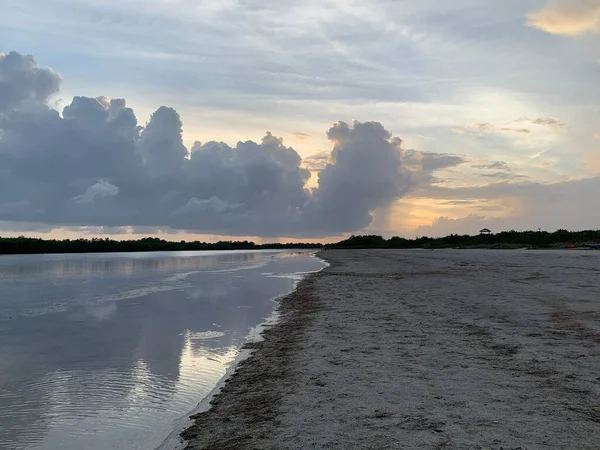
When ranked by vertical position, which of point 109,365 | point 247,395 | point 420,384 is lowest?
point 109,365

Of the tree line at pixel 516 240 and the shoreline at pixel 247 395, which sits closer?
the shoreline at pixel 247 395

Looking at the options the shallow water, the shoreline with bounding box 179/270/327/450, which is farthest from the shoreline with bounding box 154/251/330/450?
the shallow water

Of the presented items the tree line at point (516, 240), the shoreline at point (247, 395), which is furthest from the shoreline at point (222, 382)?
the tree line at point (516, 240)

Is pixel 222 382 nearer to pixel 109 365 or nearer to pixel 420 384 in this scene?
pixel 109 365

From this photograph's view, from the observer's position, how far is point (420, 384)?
24.9 feet

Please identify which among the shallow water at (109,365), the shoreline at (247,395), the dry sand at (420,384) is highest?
the dry sand at (420,384)

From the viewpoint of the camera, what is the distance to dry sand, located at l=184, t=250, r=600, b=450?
562 centimetres

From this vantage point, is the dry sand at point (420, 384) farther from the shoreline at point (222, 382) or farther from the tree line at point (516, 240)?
the tree line at point (516, 240)

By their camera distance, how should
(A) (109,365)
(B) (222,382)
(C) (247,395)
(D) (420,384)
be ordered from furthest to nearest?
(A) (109,365)
(B) (222,382)
(C) (247,395)
(D) (420,384)

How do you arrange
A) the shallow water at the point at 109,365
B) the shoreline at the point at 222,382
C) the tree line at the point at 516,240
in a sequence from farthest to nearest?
1. the tree line at the point at 516,240
2. the shallow water at the point at 109,365
3. the shoreline at the point at 222,382

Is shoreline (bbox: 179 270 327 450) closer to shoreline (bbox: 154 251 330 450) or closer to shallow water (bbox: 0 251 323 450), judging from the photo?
shoreline (bbox: 154 251 330 450)

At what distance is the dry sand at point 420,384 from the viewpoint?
5625mm

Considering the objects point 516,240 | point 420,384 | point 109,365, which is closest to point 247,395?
point 420,384

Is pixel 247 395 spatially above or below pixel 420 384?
below
